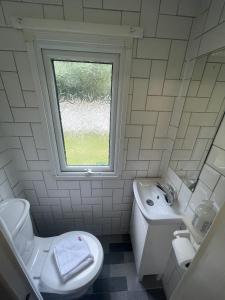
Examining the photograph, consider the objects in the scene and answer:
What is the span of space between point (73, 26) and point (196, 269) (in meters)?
1.29

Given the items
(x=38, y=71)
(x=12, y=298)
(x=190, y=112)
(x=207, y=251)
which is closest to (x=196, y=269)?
(x=207, y=251)

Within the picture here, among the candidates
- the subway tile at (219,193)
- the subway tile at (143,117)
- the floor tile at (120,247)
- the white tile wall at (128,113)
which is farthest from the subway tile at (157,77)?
the floor tile at (120,247)

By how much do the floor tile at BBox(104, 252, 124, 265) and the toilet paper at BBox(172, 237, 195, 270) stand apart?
90 centimetres

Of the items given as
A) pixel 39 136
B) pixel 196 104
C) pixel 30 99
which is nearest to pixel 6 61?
pixel 30 99

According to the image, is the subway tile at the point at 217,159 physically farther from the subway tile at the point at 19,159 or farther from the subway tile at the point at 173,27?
the subway tile at the point at 19,159

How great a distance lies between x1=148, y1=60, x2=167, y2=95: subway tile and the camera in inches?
40.1

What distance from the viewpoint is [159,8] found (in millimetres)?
891

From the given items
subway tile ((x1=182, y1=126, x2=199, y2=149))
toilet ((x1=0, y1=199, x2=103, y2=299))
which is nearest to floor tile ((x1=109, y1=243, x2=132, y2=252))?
toilet ((x1=0, y1=199, x2=103, y2=299))

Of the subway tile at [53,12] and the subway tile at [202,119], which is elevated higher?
the subway tile at [53,12]

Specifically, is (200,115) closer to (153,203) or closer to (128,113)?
(128,113)

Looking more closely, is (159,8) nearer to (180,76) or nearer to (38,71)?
(180,76)

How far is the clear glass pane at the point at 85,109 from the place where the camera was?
1.07 meters

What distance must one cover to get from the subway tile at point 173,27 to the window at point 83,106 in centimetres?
31

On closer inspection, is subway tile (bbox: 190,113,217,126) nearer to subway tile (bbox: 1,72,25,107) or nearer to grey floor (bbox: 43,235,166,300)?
subway tile (bbox: 1,72,25,107)
